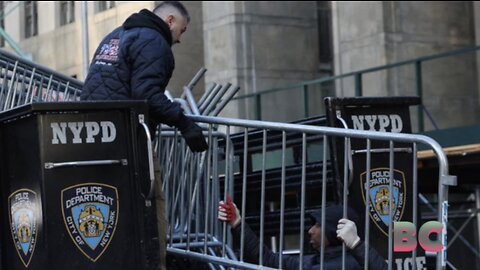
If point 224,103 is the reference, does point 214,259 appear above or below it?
below

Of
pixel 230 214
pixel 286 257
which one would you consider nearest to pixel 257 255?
pixel 286 257

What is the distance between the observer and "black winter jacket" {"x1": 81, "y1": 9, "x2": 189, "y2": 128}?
276 inches

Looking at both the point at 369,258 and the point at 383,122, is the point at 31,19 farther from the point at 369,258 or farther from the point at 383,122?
the point at 369,258

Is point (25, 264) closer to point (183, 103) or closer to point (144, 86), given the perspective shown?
point (144, 86)

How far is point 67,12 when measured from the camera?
28.6 metres

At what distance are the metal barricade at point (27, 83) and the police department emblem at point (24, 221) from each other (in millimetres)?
2634

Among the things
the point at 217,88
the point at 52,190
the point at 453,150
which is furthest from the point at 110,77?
the point at 453,150

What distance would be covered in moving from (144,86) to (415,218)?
1898 millimetres

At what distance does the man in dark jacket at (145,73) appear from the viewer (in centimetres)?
700

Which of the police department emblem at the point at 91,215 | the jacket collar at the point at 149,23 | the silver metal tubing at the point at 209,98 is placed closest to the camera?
the police department emblem at the point at 91,215

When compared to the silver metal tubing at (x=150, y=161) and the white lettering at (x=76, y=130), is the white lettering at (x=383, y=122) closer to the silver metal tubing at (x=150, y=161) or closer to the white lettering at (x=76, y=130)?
the silver metal tubing at (x=150, y=161)

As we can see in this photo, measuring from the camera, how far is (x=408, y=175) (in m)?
7.25

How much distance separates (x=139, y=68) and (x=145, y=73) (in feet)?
0.26

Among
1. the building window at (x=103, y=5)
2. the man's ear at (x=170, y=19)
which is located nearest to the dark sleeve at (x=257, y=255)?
the man's ear at (x=170, y=19)
